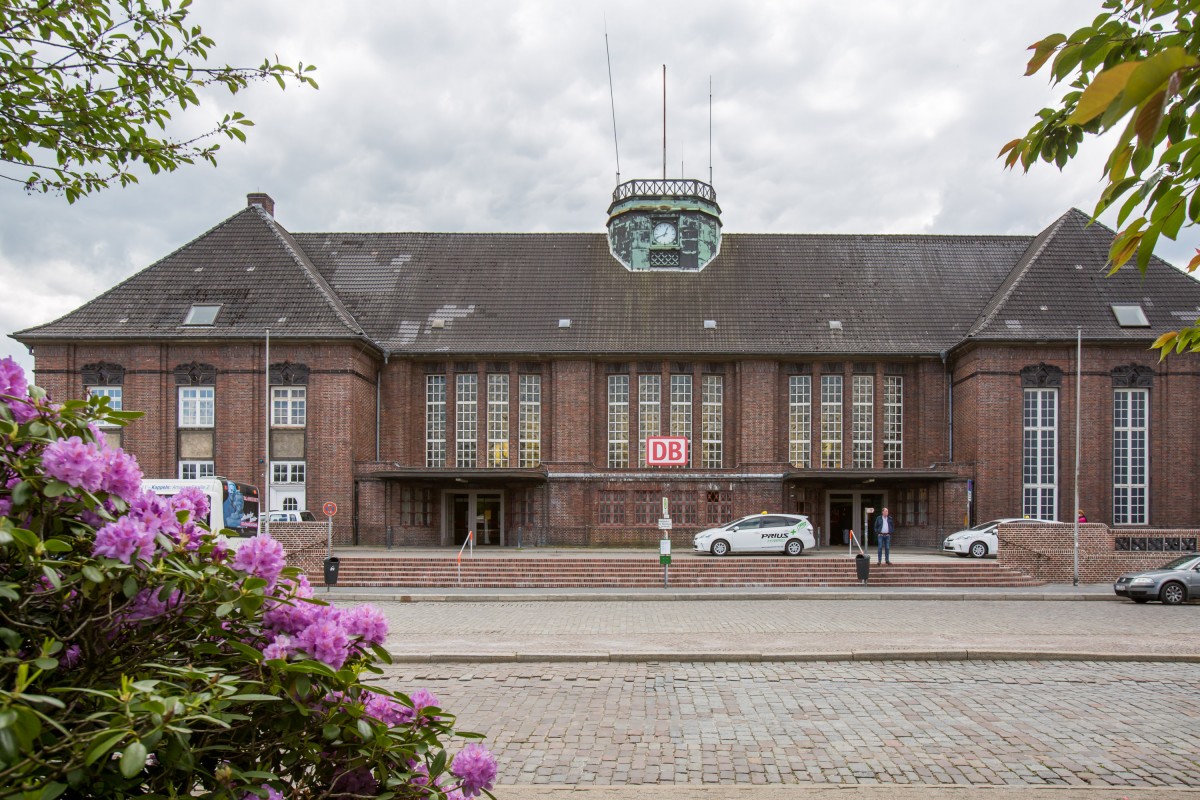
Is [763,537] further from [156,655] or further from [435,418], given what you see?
[156,655]

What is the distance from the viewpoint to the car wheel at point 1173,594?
869 inches

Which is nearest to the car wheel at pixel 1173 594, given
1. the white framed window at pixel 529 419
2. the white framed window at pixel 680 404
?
the white framed window at pixel 680 404

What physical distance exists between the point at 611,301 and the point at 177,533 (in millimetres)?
38208

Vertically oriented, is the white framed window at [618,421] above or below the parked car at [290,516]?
above

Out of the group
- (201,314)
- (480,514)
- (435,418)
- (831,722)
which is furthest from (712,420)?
(831,722)

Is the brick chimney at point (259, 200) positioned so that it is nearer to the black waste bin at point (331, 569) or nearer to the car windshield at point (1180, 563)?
the black waste bin at point (331, 569)

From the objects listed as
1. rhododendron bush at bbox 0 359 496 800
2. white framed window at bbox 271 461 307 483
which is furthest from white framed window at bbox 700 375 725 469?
rhododendron bush at bbox 0 359 496 800

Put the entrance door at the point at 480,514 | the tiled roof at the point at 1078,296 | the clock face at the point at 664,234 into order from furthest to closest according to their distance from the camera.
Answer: the clock face at the point at 664,234, the entrance door at the point at 480,514, the tiled roof at the point at 1078,296

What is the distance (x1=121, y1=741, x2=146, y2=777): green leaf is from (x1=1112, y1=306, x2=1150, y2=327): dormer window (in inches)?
1600

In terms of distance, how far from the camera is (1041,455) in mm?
36781

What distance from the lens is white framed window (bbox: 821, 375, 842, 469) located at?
39.1m

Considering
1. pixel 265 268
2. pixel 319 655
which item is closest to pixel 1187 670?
pixel 319 655

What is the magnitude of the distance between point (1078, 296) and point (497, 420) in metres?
23.8

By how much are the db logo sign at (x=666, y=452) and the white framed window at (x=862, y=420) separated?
23.5 ft
